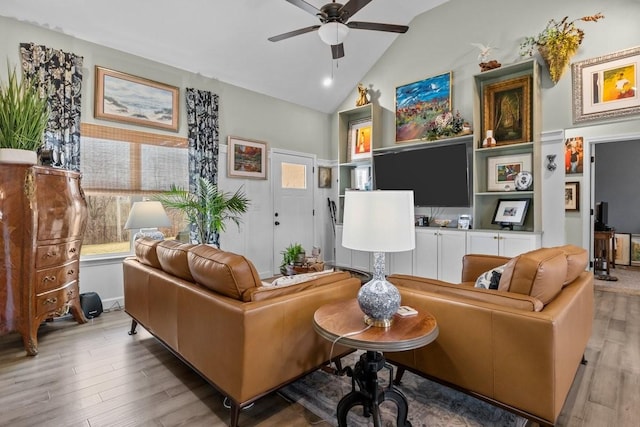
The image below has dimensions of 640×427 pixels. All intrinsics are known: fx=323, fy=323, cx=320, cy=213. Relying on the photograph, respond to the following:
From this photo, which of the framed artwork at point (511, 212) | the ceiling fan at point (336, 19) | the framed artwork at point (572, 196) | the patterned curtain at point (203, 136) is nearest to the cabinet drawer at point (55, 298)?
the patterned curtain at point (203, 136)

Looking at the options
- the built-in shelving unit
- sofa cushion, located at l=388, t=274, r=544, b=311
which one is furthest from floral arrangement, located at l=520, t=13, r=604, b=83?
sofa cushion, located at l=388, t=274, r=544, b=311

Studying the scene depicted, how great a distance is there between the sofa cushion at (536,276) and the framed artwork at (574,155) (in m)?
3.23

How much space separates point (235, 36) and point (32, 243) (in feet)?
10.9

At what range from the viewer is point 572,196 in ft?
14.5

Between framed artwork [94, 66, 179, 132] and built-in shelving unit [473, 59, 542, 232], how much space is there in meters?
4.08

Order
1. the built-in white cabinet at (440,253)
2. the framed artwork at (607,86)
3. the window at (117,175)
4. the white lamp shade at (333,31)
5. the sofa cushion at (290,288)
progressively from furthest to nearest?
Answer: 1. the built-in white cabinet at (440,253)
2. the window at (117,175)
3. the framed artwork at (607,86)
4. the white lamp shade at (333,31)
5. the sofa cushion at (290,288)

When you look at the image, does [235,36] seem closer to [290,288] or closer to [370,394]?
[290,288]

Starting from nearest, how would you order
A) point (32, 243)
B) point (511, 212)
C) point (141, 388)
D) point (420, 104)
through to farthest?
1. point (141, 388)
2. point (32, 243)
3. point (511, 212)
4. point (420, 104)

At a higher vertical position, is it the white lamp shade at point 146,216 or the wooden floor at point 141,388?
the white lamp shade at point 146,216

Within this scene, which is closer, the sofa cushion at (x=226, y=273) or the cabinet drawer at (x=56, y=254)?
the sofa cushion at (x=226, y=273)

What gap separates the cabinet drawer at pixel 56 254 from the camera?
112 inches

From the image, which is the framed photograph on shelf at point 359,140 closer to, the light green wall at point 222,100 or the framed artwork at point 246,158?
the light green wall at point 222,100

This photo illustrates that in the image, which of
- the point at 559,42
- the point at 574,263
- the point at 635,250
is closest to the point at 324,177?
the point at 559,42

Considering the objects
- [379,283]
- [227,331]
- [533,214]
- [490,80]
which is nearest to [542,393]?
[379,283]
